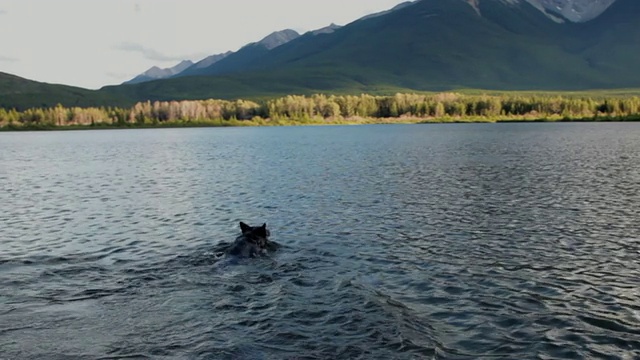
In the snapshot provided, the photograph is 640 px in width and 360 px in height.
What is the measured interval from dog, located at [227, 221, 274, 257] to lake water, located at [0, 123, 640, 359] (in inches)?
37.5

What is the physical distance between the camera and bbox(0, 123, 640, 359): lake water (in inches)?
731

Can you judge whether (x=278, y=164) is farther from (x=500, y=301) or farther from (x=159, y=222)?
(x=500, y=301)

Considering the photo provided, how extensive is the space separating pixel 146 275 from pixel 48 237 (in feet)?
45.2

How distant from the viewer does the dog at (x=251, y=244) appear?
30.7 metres

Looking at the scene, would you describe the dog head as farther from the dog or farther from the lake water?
the lake water

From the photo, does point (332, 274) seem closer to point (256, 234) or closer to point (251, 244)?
point (251, 244)

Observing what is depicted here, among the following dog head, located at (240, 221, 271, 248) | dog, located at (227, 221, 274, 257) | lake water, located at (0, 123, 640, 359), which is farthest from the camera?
dog head, located at (240, 221, 271, 248)

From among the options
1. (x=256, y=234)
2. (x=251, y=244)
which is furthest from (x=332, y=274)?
(x=256, y=234)

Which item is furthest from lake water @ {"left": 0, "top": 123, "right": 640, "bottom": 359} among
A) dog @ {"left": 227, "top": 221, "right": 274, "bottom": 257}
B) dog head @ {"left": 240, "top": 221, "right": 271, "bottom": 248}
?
dog head @ {"left": 240, "top": 221, "right": 271, "bottom": 248}

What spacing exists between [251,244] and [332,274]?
245 inches

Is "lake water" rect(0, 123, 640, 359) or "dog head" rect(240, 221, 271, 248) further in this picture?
"dog head" rect(240, 221, 271, 248)

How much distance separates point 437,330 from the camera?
19453 mm

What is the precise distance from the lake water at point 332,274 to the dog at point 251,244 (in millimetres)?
953

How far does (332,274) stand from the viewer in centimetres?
2695
